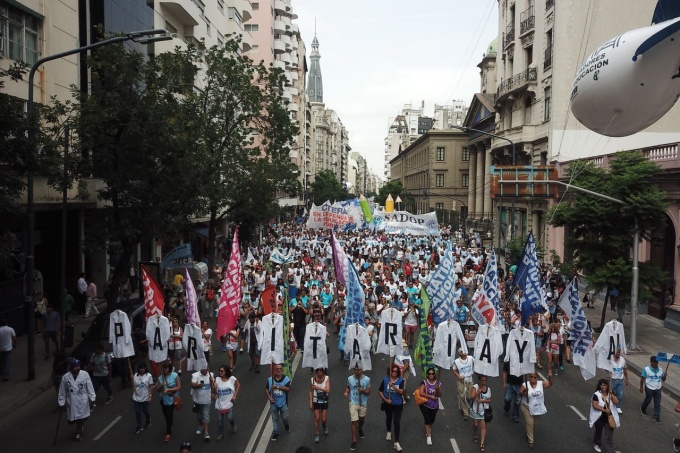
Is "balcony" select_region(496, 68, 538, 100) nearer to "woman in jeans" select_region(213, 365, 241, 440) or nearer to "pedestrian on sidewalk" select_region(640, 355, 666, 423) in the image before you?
"pedestrian on sidewalk" select_region(640, 355, 666, 423)

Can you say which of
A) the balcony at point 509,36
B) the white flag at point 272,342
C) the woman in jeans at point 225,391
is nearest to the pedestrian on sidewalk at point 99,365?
the woman in jeans at point 225,391

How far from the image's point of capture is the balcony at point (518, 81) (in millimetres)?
38188

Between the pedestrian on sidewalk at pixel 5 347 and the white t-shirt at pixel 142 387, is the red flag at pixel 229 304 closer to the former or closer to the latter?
the white t-shirt at pixel 142 387

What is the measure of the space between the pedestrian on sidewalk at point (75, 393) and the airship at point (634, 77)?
1095 centimetres

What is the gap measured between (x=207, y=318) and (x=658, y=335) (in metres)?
15.5

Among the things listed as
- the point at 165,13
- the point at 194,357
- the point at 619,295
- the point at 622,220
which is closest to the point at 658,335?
the point at 619,295

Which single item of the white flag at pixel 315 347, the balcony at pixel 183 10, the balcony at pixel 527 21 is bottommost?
the white flag at pixel 315 347

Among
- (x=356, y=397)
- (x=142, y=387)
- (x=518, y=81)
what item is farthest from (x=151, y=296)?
(x=518, y=81)

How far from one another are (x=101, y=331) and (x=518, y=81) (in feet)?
112

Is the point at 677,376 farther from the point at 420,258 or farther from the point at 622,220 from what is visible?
the point at 420,258

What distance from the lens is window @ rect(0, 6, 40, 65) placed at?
55.7 feet

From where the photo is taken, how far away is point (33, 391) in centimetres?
1315

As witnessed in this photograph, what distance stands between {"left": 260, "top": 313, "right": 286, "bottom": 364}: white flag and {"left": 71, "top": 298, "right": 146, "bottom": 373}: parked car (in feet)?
12.8

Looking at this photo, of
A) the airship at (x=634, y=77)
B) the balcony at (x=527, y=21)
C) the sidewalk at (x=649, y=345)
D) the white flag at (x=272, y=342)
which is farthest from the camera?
the balcony at (x=527, y=21)
